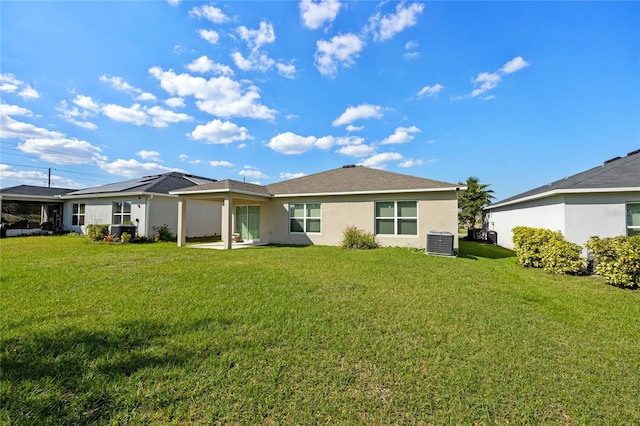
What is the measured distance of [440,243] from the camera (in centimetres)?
1073

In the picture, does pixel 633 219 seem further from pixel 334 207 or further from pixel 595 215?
pixel 334 207

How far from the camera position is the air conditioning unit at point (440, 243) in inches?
417

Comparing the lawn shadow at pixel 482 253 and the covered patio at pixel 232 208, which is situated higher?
the covered patio at pixel 232 208

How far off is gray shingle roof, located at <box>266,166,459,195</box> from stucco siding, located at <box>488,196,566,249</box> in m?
3.49

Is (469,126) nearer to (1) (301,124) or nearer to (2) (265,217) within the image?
(1) (301,124)

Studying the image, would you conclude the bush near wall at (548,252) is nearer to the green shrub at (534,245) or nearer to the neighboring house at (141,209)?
the green shrub at (534,245)

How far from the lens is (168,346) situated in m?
3.29

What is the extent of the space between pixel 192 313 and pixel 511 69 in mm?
15630

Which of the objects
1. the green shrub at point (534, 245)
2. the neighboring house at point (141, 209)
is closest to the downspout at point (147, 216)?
the neighboring house at point (141, 209)

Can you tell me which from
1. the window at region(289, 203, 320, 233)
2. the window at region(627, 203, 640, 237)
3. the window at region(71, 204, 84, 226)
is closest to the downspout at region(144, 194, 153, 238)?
the window at region(71, 204, 84, 226)

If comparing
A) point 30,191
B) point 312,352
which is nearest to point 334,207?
point 312,352

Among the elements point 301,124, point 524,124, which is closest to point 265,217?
point 301,124

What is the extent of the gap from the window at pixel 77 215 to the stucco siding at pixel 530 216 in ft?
91.1

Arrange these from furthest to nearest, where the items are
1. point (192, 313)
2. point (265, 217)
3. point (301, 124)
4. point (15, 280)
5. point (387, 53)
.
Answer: point (301, 124), point (265, 217), point (387, 53), point (15, 280), point (192, 313)
